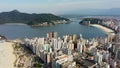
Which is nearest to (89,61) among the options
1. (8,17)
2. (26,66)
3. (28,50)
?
(26,66)

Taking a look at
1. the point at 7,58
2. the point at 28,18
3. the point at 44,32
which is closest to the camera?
the point at 7,58

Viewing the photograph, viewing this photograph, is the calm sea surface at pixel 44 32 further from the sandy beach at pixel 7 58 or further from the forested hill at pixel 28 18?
the forested hill at pixel 28 18

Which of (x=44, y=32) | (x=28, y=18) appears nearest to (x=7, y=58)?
(x=44, y=32)

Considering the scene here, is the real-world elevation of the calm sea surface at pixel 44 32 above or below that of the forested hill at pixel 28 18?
below

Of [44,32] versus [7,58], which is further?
[44,32]

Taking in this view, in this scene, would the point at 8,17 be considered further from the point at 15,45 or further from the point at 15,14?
the point at 15,45

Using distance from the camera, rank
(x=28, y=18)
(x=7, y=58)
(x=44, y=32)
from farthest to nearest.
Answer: (x=28, y=18) < (x=44, y=32) < (x=7, y=58)

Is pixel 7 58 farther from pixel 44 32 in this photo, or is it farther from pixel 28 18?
pixel 28 18

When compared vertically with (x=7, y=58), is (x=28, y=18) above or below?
above

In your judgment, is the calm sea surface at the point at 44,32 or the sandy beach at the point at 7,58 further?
the calm sea surface at the point at 44,32

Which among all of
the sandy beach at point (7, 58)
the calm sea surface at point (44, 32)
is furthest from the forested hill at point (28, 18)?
the sandy beach at point (7, 58)

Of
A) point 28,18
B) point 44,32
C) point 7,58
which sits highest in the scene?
point 28,18
